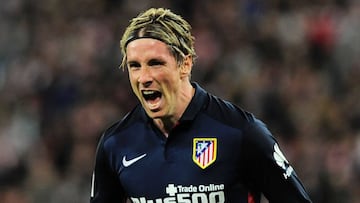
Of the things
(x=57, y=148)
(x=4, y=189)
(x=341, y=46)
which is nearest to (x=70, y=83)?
(x=57, y=148)

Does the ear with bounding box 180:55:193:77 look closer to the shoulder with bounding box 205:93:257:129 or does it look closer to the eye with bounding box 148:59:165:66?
the eye with bounding box 148:59:165:66

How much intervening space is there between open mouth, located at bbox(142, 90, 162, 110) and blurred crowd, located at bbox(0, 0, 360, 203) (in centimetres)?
473

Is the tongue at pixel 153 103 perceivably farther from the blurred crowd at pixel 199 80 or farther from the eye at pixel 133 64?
the blurred crowd at pixel 199 80

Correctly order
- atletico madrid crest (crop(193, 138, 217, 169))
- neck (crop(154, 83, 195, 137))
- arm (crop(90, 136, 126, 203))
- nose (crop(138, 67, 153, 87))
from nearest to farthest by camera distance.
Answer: nose (crop(138, 67, 153, 87)), atletico madrid crest (crop(193, 138, 217, 169)), neck (crop(154, 83, 195, 137)), arm (crop(90, 136, 126, 203))

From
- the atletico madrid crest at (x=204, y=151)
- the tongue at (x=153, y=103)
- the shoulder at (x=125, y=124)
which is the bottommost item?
the atletico madrid crest at (x=204, y=151)

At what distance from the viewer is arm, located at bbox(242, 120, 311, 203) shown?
4805 mm

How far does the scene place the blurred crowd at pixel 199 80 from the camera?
10375 mm

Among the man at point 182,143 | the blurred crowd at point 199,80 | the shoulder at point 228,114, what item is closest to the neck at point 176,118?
the man at point 182,143

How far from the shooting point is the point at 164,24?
4.87 metres

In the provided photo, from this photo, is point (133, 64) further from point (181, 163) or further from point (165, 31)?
point (181, 163)

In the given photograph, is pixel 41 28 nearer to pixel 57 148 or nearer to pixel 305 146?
pixel 57 148

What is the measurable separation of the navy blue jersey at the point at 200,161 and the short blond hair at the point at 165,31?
282 millimetres

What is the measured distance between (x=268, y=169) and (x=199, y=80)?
7147 mm

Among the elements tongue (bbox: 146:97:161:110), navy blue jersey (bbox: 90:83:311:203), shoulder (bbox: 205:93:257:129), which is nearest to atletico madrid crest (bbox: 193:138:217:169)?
navy blue jersey (bbox: 90:83:311:203)
